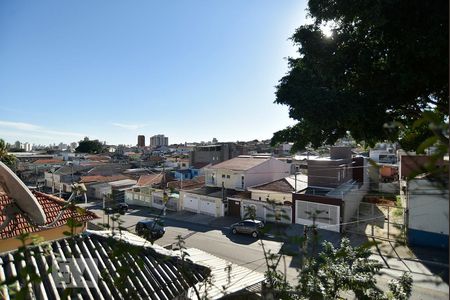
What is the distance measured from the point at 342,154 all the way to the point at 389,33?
72.2 feet

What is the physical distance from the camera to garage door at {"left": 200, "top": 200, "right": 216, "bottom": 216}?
27.3 metres

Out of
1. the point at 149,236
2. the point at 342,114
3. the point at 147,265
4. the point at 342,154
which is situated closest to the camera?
the point at 149,236

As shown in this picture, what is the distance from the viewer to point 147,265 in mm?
6023

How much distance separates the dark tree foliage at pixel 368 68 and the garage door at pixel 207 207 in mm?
20503

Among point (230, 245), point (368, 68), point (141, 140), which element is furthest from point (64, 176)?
point (141, 140)

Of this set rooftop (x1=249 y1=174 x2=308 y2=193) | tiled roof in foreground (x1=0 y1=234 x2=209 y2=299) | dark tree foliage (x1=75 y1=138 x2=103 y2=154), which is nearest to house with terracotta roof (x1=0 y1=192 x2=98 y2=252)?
tiled roof in foreground (x1=0 y1=234 x2=209 y2=299)

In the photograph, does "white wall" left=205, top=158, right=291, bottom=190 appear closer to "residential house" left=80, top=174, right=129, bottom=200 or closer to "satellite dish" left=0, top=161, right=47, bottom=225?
"residential house" left=80, top=174, right=129, bottom=200

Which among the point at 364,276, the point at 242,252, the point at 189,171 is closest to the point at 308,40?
the point at 364,276

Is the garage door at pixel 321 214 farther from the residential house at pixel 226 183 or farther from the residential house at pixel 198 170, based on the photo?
the residential house at pixel 198 170

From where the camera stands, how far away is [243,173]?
2852 cm

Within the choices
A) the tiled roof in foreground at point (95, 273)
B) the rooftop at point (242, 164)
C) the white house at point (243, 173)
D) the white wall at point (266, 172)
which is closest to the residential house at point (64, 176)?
the white house at point (243, 173)

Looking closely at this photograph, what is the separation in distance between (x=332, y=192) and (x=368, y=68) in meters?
17.0

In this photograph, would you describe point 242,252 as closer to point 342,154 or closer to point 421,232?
point 421,232

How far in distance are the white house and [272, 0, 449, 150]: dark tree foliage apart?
21131mm
